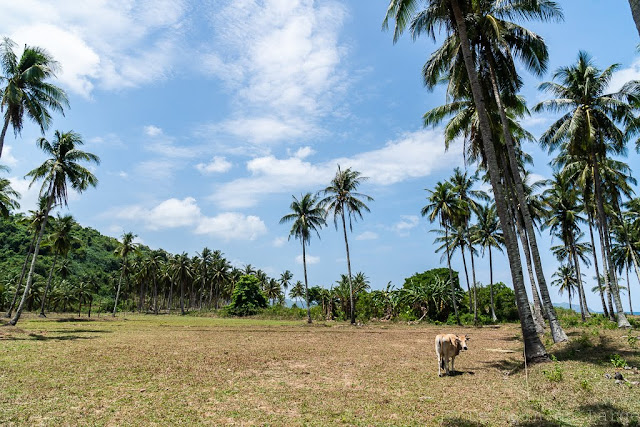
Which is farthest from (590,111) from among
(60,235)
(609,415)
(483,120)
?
(60,235)

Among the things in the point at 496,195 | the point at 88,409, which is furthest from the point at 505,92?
the point at 88,409

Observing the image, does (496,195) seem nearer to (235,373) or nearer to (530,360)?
(530,360)

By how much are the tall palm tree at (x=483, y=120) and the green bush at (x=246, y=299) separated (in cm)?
6423

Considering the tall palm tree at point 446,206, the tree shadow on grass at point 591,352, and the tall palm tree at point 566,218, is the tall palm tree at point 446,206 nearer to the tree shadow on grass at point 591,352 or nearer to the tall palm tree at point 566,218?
the tall palm tree at point 566,218

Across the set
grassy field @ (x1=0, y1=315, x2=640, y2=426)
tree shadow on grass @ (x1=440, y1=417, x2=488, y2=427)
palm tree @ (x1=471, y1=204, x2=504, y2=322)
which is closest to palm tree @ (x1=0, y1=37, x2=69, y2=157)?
grassy field @ (x1=0, y1=315, x2=640, y2=426)

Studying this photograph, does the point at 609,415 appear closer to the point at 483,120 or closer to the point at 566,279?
the point at 483,120

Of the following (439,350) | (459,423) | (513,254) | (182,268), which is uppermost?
(182,268)

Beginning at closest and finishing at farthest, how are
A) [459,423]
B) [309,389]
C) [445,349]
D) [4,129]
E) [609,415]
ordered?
[609,415], [459,423], [309,389], [445,349], [4,129]

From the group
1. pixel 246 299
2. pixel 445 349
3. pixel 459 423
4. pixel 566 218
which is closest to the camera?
pixel 459 423

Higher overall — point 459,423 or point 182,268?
point 182,268

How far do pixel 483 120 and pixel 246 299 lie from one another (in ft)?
222

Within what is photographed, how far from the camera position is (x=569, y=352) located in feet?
45.5

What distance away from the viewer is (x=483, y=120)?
1412 centimetres

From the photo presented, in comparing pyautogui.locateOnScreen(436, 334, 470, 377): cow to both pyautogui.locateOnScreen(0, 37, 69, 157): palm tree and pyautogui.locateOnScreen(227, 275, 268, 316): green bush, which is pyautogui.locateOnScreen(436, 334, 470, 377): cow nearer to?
pyautogui.locateOnScreen(0, 37, 69, 157): palm tree
